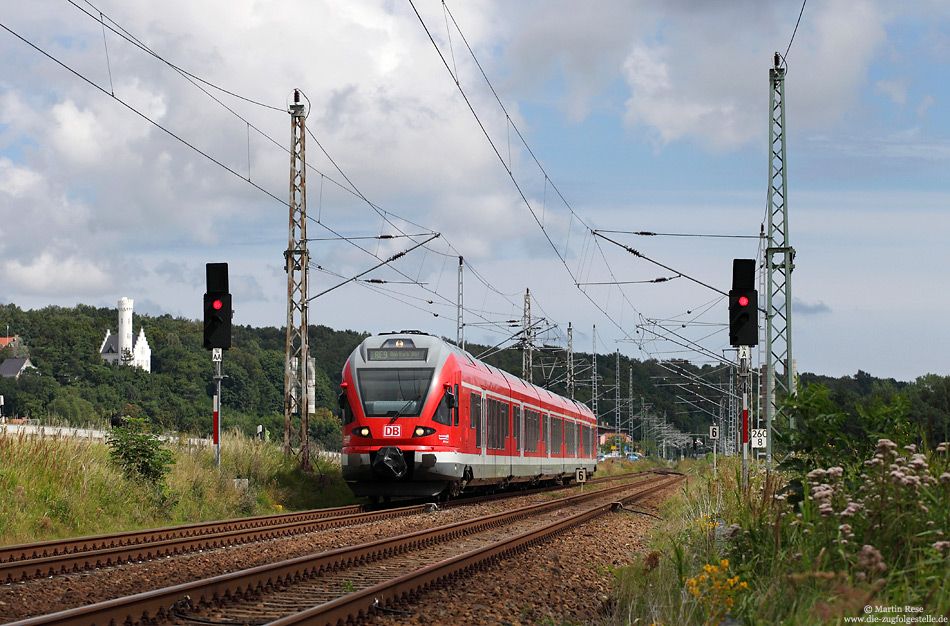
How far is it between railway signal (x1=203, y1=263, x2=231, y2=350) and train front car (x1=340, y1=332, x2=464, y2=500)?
10.9 feet

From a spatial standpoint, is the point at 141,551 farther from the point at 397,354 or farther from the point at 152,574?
the point at 397,354

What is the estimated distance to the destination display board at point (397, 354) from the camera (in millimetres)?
21672

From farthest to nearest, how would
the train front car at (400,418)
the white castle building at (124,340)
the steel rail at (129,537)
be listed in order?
1. the white castle building at (124,340)
2. the train front car at (400,418)
3. the steel rail at (129,537)

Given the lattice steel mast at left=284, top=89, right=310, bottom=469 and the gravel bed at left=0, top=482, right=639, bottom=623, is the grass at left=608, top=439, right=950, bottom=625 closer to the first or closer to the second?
the gravel bed at left=0, top=482, right=639, bottom=623

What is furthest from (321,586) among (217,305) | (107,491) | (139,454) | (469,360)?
(469,360)

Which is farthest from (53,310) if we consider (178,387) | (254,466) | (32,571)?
(32,571)

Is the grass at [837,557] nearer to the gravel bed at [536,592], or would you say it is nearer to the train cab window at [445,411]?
the gravel bed at [536,592]

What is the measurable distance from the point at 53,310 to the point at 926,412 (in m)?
152

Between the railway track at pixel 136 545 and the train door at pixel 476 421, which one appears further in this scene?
the train door at pixel 476 421

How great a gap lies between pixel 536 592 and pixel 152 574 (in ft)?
12.7

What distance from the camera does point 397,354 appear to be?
21734 mm

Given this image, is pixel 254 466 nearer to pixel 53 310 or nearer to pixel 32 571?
pixel 32 571

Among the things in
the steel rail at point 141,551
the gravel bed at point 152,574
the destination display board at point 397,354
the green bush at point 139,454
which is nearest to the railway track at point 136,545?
the steel rail at point 141,551

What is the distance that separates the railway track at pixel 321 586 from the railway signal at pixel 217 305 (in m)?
6.09
